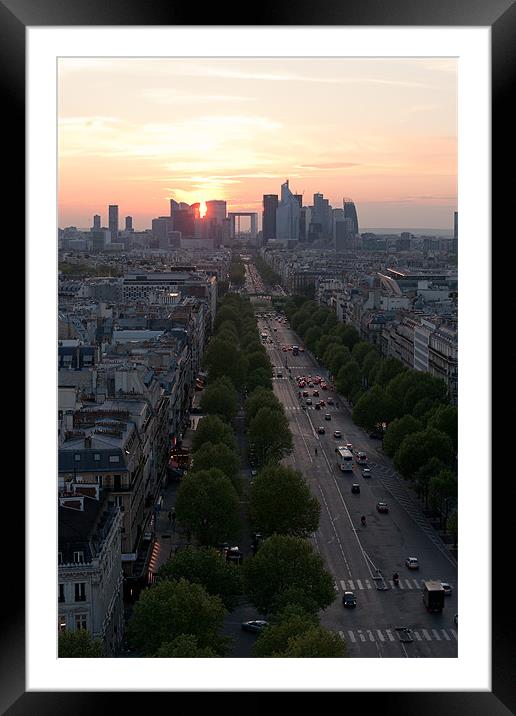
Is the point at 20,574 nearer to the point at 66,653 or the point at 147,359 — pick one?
the point at 66,653

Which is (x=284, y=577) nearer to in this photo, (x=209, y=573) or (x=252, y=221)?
(x=209, y=573)

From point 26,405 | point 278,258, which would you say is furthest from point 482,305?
point 278,258

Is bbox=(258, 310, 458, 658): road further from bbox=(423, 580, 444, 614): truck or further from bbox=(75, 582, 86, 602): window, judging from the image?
bbox=(75, 582, 86, 602): window

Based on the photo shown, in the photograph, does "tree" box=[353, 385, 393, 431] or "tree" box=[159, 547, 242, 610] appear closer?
"tree" box=[159, 547, 242, 610]

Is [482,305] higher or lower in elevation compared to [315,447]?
higher

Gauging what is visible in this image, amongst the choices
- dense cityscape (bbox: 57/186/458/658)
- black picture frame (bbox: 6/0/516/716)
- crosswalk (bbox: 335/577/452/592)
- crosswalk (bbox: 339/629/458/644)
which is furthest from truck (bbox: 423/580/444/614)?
black picture frame (bbox: 6/0/516/716)

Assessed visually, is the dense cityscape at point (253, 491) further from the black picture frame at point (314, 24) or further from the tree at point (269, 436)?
the black picture frame at point (314, 24)
